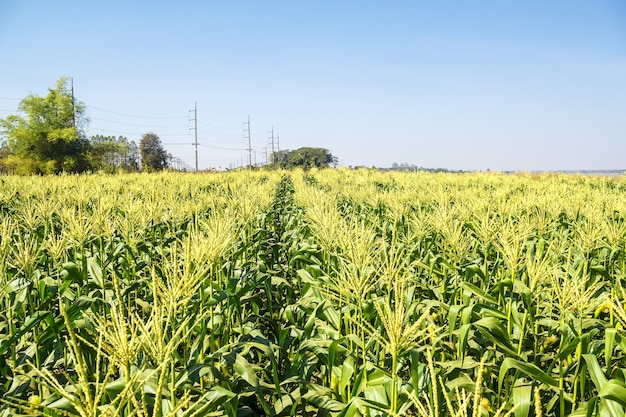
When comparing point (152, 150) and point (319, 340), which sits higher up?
point (152, 150)

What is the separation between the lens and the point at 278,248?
7.30 metres

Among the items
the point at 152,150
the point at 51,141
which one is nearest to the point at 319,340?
the point at 51,141

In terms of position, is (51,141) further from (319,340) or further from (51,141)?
(319,340)

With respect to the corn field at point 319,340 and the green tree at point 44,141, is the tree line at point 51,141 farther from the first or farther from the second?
the corn field at point 319,340

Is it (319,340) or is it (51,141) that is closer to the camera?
(319,340)

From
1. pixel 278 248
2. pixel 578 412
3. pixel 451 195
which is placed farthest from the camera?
pixel 451 195

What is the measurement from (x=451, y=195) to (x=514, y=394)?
9420mm

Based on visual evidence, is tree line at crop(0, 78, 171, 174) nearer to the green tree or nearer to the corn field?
the green tree

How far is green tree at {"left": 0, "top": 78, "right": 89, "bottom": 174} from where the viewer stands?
34.5m

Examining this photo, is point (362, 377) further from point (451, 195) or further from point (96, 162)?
point (96, 162)

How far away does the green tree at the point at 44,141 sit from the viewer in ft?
113

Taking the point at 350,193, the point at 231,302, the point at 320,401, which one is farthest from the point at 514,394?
the point at 350,193

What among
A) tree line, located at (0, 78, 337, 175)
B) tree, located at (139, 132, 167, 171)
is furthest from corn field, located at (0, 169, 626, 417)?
tree, located at (139, 132, 167, 171)

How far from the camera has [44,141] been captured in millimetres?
35125
